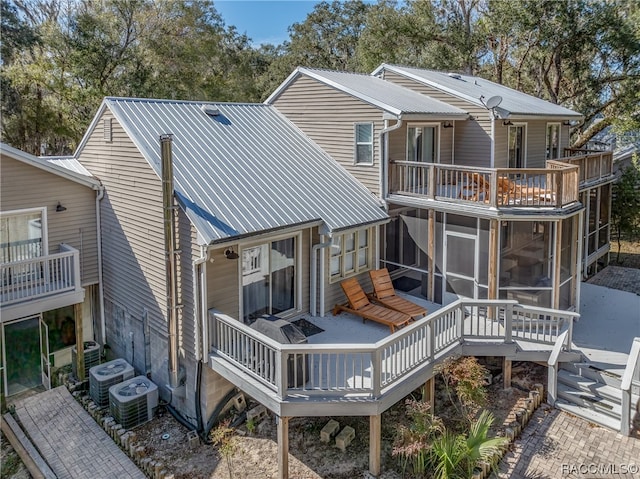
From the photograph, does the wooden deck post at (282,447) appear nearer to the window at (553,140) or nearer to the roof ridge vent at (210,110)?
the roof ridge vent at (210,110)

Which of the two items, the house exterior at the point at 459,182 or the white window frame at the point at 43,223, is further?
the house exterior at the point at 459,182

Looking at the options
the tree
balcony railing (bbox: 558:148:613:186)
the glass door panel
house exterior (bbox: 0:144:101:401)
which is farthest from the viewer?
the tree

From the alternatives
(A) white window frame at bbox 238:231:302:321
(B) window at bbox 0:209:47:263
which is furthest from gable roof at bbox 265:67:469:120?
(B) window at bbox 0:209:47:263

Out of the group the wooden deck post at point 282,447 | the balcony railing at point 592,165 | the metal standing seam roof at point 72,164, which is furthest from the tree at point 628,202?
the metal standing seam roof at point 72,164

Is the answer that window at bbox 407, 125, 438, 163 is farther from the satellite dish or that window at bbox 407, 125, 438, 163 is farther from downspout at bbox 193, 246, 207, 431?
downspout at bbox 193, 246, 207, 431

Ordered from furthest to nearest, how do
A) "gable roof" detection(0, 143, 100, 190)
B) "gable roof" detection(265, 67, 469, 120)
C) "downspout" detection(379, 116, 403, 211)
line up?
1. "gable roof" detection(265, 67, 469, 120)
2. "downspout" detection(379, 116, 403, 211)
3. "gable roof" detection(0, 143, 100, 190)

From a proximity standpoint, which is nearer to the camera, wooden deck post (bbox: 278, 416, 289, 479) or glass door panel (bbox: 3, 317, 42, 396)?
wooden deck post (bbox: 278, 416, 289, 479)

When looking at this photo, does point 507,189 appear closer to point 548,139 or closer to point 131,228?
point 548,139
